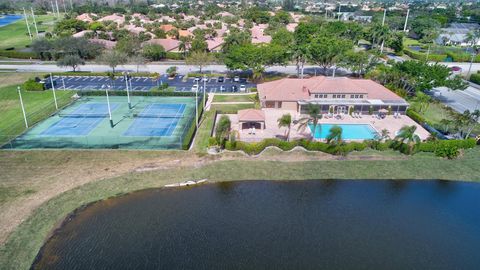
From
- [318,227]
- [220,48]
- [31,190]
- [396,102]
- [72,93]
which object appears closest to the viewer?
[318,227]

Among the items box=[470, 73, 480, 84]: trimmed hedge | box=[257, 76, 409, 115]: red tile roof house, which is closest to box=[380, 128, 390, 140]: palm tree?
box=[257, 76, 409, 115]: red tile roof house

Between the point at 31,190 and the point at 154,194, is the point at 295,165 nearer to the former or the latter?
the point at 154,194

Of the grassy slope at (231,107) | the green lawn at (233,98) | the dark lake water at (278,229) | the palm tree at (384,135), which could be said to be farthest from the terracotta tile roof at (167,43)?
the dark lake water at (278,229)

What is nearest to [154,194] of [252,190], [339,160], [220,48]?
[252,190]

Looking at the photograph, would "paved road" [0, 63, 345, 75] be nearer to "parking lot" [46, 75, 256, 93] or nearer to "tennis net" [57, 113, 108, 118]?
"parking lot" [46, 75, 256, 93]

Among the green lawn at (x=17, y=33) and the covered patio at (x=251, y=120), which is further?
the green lawn at (x=17, y=33)

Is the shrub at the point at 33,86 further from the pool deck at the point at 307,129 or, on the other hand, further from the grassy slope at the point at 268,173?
the pool deck at the point at 307,129

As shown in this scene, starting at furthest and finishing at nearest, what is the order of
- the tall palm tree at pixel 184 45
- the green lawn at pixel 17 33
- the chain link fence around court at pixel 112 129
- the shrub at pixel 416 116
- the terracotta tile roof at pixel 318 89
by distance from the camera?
the green lawn at pixel 17 33 < the tall palm tree at pixel 184 45 < the terracotta tile roof at pixel 318 89 < the shrub at pixel 416 116 < the chain link fence around court at pixel 112 129
